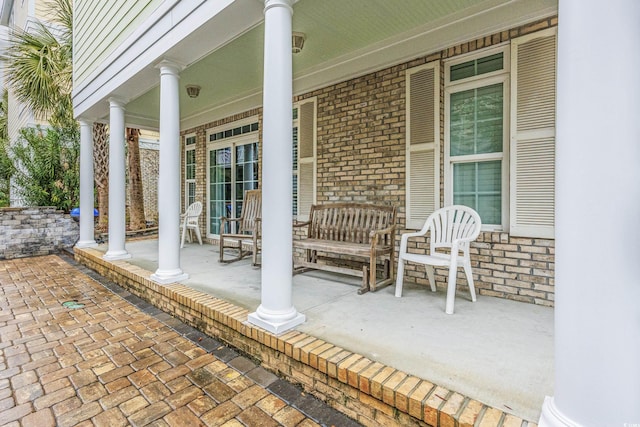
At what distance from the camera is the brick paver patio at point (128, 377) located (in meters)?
1.71

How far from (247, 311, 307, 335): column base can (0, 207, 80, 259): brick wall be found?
21.3 feet

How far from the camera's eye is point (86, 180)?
18.9 feet

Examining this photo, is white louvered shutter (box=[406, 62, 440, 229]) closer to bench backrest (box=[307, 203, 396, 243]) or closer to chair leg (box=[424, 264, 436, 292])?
bench backrest (box=[307, 203, 396, 243])

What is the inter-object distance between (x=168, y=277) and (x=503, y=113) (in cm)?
359

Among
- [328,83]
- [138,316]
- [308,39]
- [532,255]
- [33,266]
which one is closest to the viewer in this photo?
[532,255]

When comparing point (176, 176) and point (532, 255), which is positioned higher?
point (176, 176)

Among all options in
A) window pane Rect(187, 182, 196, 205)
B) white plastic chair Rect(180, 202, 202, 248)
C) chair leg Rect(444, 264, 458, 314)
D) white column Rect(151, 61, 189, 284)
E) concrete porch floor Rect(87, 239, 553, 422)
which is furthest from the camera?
window pane Rect(187, 182, 196, 205)

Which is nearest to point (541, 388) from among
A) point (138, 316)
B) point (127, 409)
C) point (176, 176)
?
point (127, 409)

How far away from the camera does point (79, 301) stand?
360 cm

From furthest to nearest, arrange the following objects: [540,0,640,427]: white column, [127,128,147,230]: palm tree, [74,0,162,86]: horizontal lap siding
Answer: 1. [127,128,147,230]: palm tree
2. [74,0,162,86]: horizontal lap siding
3. [540,0,640,427]: white column

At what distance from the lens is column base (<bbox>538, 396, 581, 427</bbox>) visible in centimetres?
113

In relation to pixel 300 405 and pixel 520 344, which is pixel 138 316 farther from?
pixel 520 344

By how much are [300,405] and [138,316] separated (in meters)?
2.09

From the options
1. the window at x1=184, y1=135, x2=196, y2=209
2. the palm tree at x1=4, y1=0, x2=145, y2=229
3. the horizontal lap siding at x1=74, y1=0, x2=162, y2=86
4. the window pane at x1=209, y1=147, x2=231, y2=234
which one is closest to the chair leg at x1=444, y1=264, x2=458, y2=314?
the horizontal lap siding at x1=74, y1=0, x2=162, y2=86
